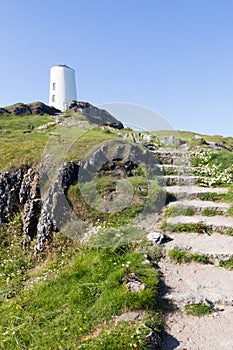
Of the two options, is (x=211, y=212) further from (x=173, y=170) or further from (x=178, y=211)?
(x=173, y=170)

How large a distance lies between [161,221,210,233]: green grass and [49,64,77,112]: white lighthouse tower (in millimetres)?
25584

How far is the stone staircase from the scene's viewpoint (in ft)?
15.8

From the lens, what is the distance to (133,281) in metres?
5.50

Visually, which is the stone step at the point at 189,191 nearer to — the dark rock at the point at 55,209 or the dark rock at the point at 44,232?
the dark rock at the point at 55,209

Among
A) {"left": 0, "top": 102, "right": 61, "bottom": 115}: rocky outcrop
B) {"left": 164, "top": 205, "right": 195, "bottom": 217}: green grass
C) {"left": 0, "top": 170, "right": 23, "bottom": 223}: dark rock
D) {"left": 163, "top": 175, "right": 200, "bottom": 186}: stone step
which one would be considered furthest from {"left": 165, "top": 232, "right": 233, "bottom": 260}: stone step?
{"left": 0, "top": 102, "right": 61, "bottom": 115}: rocky outcrop

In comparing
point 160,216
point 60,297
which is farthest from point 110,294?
point 160,216

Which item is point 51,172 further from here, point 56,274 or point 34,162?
point 56,274

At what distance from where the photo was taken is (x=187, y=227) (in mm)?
7828

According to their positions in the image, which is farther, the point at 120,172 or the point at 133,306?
the point at 120,172

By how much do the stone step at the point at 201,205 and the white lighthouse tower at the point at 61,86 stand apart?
24497mm

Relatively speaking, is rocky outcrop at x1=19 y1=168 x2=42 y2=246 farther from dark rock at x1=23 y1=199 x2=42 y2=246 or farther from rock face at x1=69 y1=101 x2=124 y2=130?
rock face at x1=69 y1=101 x2=124 y2=130

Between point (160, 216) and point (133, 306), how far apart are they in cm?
368

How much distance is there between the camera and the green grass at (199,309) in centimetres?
521

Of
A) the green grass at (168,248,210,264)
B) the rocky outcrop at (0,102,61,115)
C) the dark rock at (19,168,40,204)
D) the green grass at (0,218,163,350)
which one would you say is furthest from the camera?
the rocky outcrop at (0,102,61,115)
